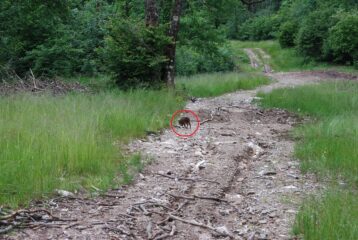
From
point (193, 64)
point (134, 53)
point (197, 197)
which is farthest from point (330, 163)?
point (193, 64)

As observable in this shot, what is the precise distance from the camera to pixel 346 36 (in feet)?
108

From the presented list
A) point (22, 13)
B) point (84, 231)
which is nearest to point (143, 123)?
point (84, 231)

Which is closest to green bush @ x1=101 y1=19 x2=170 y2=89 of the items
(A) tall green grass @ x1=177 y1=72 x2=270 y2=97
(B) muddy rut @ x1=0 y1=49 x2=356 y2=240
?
(A) tall green grass @ x1=177 y1=72 x2=270 y2=97

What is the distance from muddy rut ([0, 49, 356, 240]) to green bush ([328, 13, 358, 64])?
2689 centimetres

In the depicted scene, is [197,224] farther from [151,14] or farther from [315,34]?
[315,34]

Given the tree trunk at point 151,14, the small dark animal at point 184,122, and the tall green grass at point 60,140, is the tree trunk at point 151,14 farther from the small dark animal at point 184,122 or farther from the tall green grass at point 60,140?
the small dark animal at point 184,122

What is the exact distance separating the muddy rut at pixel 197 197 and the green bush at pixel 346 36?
88.2 feet

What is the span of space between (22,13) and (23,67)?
19.2 feet

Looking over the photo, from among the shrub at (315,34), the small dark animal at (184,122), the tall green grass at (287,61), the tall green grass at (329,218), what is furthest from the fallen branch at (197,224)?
the shrub at (315,34)

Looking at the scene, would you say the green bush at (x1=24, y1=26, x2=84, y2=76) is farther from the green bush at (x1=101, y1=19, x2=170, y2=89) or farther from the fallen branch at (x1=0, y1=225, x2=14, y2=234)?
the fallen branch at (x1=0, y1=225, x2=14, y2=234)

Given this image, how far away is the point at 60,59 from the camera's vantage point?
67.8 feet

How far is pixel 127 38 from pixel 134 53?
495mm

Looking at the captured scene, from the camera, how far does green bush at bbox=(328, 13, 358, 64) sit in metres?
32.5

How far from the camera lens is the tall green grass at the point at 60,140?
4.80 meters
